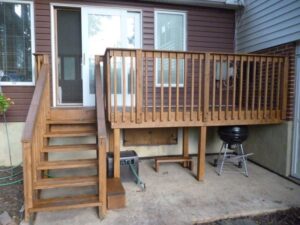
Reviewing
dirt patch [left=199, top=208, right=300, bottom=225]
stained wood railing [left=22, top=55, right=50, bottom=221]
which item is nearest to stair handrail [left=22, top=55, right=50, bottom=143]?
stained wood railing [left=22, top=55, right=50, bottom=221]

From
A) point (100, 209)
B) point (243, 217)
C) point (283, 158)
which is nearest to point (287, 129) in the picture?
point (283, 158)

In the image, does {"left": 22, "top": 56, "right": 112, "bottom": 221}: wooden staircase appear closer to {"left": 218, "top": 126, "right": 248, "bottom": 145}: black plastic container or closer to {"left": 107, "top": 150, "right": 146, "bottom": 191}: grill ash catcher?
{"left": 107, "top": 150, "right": 146, "bottom": 191}: grill ash catcher

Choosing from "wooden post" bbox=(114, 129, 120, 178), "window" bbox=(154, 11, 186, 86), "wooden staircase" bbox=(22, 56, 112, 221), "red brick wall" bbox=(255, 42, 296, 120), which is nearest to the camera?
"wooden staircase" bbox=(22, 56, 112, 221)

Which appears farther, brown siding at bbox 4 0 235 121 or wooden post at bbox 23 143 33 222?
brown siding at bbox 4 0 235 121

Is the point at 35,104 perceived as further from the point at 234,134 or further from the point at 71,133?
the point at 234,134

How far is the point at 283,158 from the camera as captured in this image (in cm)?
405

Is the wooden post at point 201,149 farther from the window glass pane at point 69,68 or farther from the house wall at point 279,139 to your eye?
the window glass pane at point 69,68

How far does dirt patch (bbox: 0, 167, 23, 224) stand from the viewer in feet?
9.29

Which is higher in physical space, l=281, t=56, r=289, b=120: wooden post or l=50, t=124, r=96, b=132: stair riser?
l=281, t=56, r=289, b=120: wooden post

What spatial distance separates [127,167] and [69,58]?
4057mm

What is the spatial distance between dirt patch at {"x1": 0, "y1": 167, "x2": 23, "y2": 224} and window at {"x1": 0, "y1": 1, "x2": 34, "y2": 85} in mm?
1707

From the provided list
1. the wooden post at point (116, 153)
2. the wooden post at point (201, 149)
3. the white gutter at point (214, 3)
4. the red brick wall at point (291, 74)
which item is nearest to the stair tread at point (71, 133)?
the wooden post at point (116, 153)

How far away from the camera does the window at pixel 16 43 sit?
439 cm

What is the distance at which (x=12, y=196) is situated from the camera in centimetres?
326
